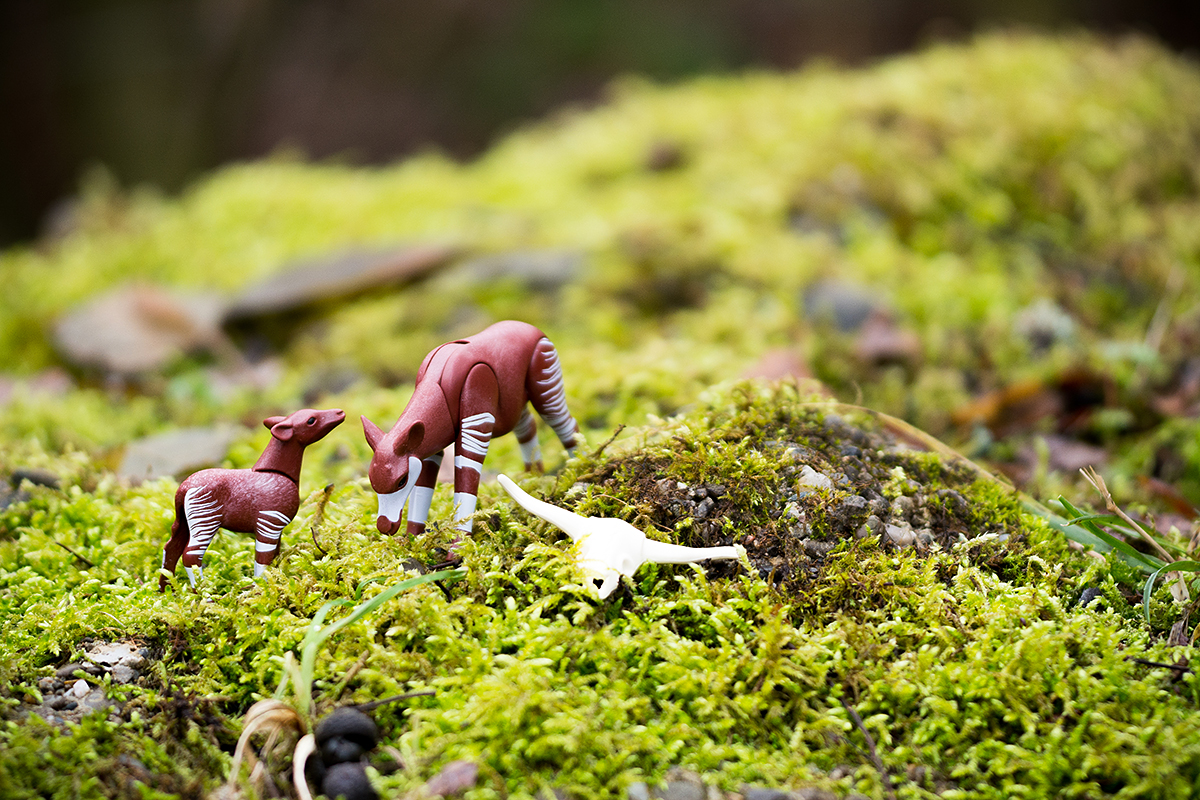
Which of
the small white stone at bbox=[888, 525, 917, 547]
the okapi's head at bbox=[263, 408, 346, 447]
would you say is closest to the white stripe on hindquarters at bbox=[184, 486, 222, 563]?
the okapi's head at bbox=[263, 408, 346, 447]

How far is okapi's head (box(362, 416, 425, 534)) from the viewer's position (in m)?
2.01

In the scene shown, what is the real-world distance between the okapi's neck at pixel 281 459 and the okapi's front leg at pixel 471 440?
1.35ft

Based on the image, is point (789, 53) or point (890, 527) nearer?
point (890, 527)

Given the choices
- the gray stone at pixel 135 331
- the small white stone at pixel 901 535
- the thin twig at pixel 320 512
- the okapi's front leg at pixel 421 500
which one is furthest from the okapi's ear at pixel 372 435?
the gray stone at pixel 135 331

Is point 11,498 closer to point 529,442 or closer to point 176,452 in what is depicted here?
point 176,452

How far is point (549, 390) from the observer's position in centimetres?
238

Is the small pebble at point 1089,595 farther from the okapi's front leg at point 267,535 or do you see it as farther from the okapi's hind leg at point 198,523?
the okapi's hind leg at point 198,523

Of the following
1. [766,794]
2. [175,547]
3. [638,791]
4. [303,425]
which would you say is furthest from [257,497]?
[766,794]

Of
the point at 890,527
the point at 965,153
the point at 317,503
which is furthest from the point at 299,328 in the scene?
the point at 965,153

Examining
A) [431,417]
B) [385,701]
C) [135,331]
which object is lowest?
[135,331]

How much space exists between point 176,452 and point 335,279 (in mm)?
1987

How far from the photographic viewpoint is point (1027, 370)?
4094mm

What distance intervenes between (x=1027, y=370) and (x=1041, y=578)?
2.31m

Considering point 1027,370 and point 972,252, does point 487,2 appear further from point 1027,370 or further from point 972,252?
point 1027,370
